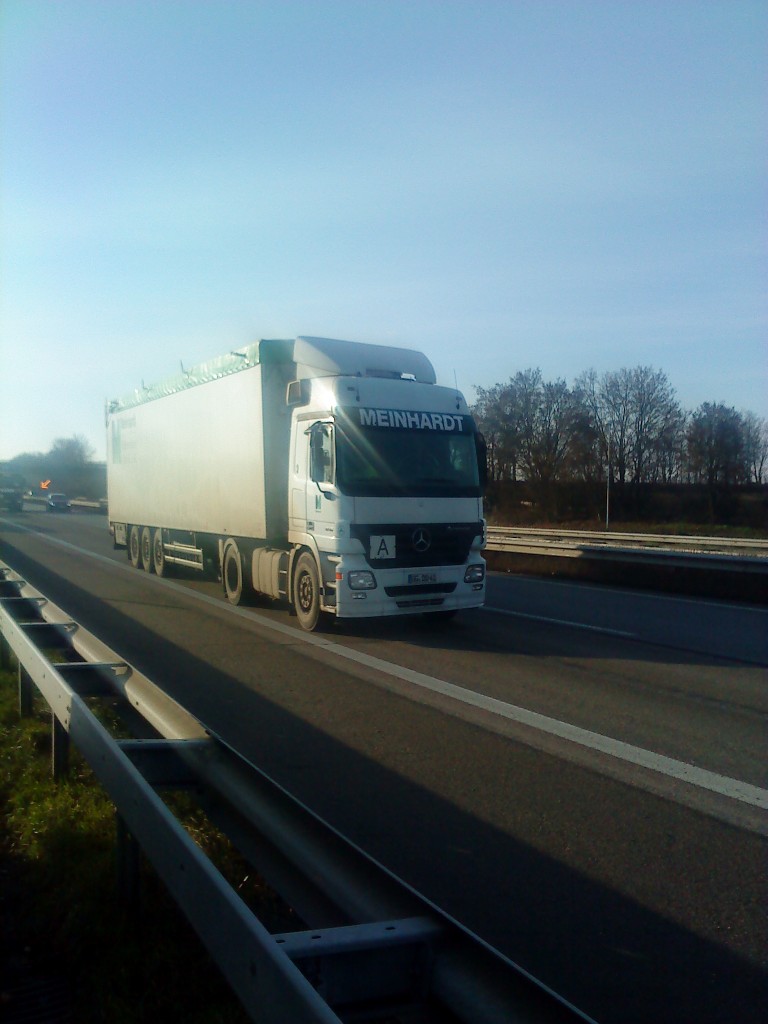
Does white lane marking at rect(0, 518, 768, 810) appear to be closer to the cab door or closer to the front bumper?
the front bumper

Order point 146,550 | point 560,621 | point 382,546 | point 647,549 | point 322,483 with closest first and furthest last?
point 382,546 → point 322,483 → point 560,621 → point 647,549 → point 146,550

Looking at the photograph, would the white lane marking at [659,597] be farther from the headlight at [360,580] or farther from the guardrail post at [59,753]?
the guardrail post at [59,753]

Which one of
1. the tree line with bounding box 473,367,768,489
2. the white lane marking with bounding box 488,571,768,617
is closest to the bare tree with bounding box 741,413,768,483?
the tree line with bounding box 473,367,768,489

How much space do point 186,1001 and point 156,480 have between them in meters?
16.8

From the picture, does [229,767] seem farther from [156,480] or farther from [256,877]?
[156,480]

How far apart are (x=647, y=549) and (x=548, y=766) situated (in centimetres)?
1439

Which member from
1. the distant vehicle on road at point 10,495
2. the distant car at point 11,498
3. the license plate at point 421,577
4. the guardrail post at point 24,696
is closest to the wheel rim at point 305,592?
the license plate at point 421,577

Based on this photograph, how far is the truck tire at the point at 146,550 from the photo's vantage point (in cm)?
2080

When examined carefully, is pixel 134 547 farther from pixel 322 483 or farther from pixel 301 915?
pixel 301 915

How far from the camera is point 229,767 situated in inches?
151

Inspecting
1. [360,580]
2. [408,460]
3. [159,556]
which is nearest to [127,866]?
[360,580]

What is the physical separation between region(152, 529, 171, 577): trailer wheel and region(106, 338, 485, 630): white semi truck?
494 centimetres

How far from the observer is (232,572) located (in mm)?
15172

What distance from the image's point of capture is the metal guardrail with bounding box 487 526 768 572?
17422 millimetres
